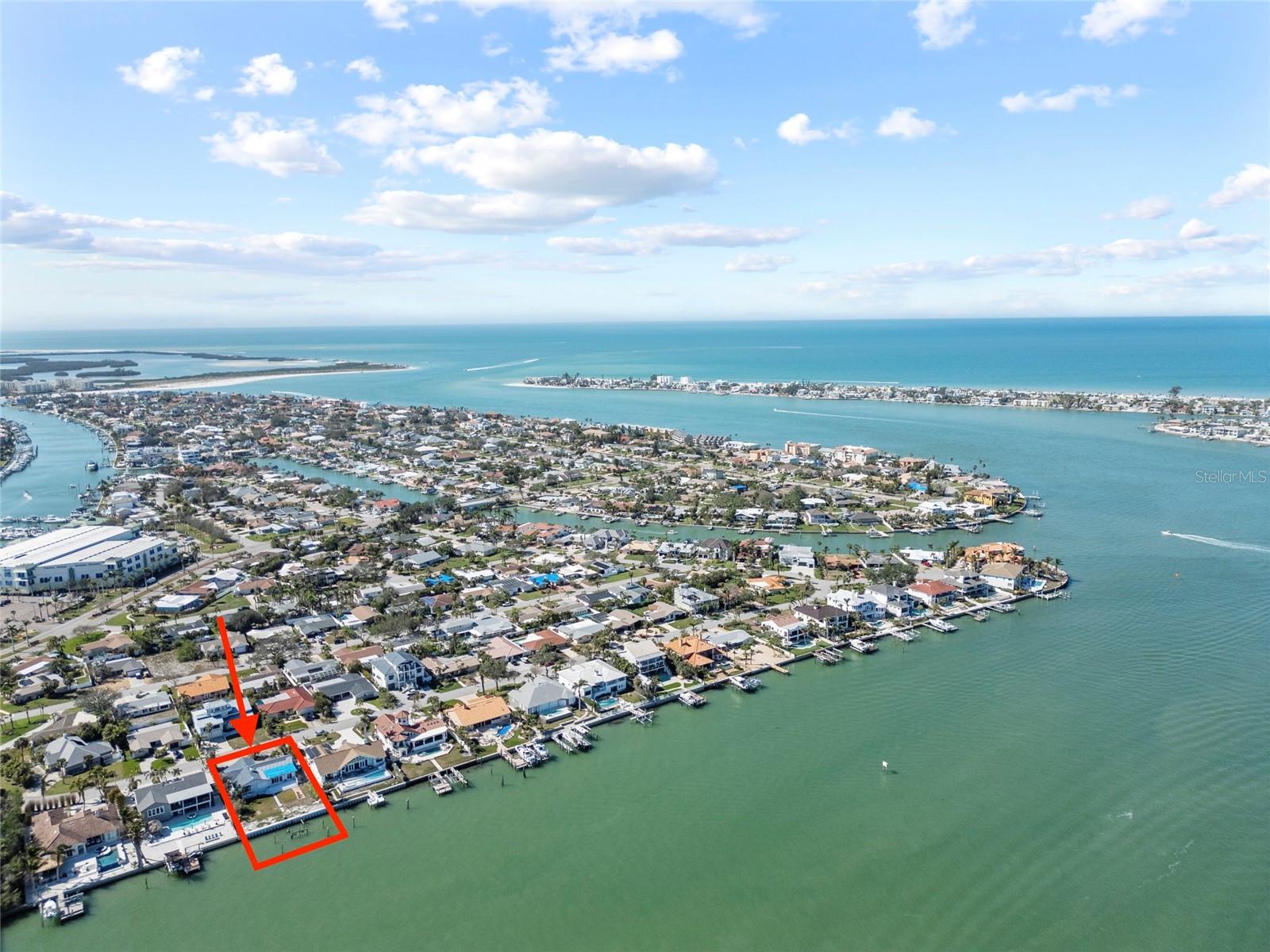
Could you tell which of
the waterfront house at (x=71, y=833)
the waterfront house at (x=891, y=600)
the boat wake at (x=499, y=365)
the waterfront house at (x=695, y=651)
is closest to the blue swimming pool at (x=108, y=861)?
the waterfront house at (x=71, y=833)

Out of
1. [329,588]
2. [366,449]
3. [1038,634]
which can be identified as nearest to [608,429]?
[366,449]

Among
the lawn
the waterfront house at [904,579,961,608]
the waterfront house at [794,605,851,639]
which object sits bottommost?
the lawn

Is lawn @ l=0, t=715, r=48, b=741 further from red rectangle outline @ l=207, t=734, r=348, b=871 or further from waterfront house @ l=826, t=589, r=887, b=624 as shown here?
waterfront house @ l=826, t=589, r=887, b=624

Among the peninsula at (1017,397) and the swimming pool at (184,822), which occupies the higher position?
the peninsula at (1017,397)

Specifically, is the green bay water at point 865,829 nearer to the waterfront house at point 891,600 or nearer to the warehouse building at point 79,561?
the waterfront house at point 891,600

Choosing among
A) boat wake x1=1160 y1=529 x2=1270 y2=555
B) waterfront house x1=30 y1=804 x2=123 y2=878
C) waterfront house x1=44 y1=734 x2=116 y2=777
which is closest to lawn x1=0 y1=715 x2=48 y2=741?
waterfront house x1=44 y1=734 x2=116 y2=777

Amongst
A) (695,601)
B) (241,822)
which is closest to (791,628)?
(695,601)
